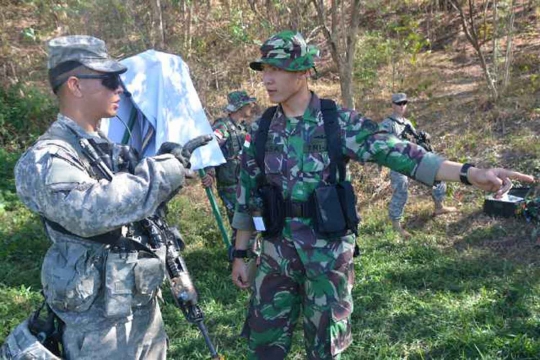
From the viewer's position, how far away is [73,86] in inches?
82.5

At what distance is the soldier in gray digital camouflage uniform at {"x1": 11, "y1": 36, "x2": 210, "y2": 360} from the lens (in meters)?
1.88

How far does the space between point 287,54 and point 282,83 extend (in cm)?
14

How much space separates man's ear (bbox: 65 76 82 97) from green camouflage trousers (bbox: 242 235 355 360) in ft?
3.83

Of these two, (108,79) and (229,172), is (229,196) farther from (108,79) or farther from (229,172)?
(108,79)

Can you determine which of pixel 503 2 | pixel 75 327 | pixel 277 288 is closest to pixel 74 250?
pixel 75 327

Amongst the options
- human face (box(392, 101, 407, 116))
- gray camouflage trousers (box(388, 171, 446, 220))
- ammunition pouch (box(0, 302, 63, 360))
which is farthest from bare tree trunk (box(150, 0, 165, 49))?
ammunition pouch (box(0, 302, 63, 360))

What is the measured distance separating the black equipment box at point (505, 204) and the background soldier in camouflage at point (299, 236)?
388 centimetres

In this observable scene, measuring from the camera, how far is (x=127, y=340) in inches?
85.3

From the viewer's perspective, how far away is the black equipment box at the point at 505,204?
19.5 feet

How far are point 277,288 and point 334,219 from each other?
0.47 m

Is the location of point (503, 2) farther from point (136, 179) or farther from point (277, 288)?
point (136, 179)

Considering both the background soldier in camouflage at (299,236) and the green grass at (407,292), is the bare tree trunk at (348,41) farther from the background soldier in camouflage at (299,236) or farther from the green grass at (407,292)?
the background soldier in camouflage at (299,236)

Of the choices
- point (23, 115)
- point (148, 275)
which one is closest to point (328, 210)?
point (148, 275)

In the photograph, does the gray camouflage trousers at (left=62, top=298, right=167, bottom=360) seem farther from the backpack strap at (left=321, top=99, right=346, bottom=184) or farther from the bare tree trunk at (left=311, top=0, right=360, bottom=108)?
the bare tree trunk at (left=311, top=0, right=360, bottom=108)
